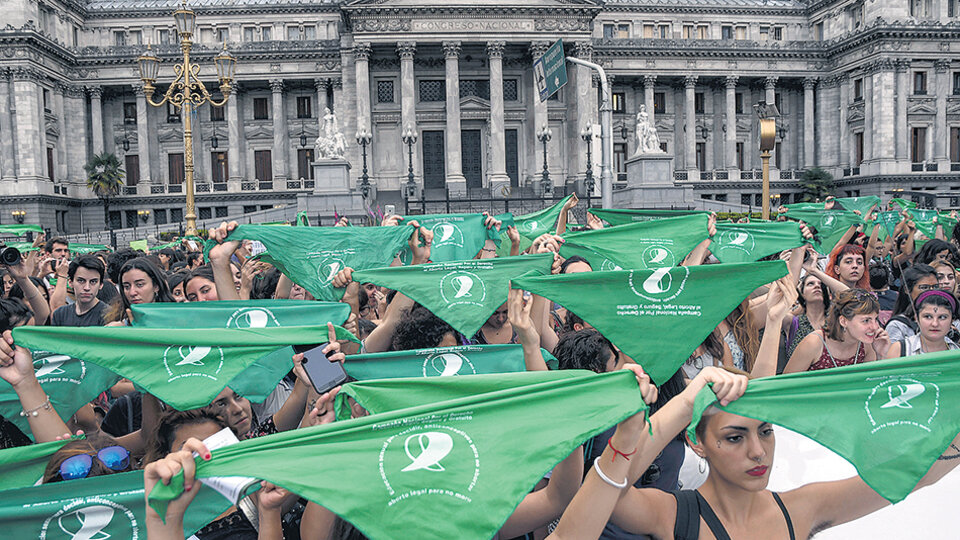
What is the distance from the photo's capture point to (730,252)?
32.9 feet

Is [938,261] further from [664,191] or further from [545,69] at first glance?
[664,191]

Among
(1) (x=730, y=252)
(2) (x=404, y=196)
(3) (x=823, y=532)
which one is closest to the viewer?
(3) (x=823, y=532)

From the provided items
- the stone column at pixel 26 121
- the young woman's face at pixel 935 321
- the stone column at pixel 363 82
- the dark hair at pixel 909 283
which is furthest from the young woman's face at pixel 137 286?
the stone column at pixel 26 121

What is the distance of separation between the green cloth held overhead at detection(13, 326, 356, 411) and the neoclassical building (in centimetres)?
4201

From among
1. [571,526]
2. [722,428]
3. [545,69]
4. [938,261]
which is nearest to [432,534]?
[571,526]

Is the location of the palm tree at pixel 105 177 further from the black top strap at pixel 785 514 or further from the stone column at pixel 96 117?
the black top strap at pixel 785 514

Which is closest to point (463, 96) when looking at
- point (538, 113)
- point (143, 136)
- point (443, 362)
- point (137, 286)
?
point (538, 113)

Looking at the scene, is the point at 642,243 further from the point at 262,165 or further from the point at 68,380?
the point at 262,165

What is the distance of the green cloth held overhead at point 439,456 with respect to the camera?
118 inches

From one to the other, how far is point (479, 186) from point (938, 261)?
46.4 m

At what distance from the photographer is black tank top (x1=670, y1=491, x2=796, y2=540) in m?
A: 3.43

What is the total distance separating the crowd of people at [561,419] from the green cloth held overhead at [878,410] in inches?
4.4

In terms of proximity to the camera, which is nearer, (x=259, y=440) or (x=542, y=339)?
(x=259, y=440)

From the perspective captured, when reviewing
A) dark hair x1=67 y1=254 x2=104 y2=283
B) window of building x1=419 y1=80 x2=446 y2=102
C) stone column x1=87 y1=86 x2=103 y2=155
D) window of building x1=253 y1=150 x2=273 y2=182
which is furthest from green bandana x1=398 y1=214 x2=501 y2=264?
stone column x1=87 y1=86 x2=103 y2=155
